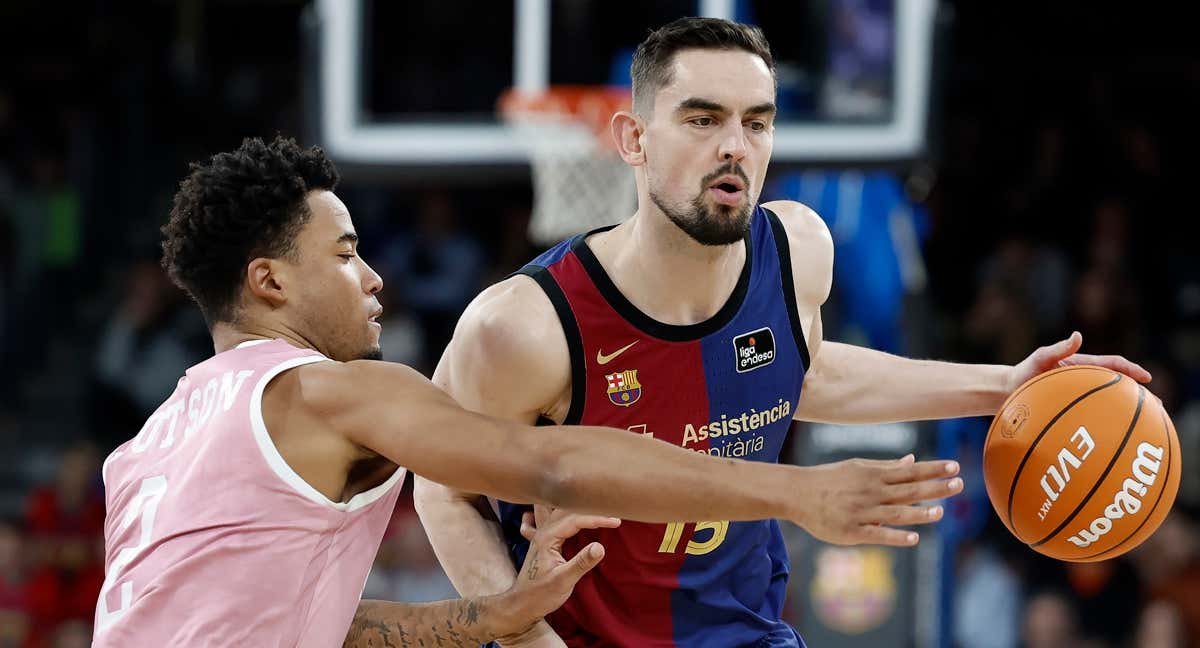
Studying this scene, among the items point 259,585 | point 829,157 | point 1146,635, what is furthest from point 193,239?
point 1146,635

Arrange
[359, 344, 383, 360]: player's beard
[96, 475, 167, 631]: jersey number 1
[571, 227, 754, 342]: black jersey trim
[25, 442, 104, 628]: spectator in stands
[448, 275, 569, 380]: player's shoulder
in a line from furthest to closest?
[25, 442, 104, 628]: spectator in stands, [571, 227, 754, 342]: black jersey trim, [448, 275, 569, 380]: player's shoulder, [359, 344, 383, 360]: player's beard, [96, 475, 167, 631]: jersey number 1

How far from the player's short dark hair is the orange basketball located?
1020 mm

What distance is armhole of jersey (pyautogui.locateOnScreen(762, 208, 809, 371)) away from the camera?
12.5 ft

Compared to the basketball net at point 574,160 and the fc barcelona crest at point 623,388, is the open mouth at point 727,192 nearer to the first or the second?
the fc barcelona crest at point 623,388

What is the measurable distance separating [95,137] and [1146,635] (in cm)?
811

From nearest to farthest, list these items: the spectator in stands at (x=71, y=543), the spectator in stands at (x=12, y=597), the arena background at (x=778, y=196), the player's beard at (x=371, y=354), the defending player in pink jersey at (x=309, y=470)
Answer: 1. the defending player in pink jersey at (x=309, y=470)
2. the player's beard at (x=371, y=354)
3. the arena background at (x=778, y=196)
4. the spectator in stands at (x=12, y=597)
5. the spectator in stands at (x=71, y=543)

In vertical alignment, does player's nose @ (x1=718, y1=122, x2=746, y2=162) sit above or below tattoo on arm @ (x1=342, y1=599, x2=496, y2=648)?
above

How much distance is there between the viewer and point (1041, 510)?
3.56m

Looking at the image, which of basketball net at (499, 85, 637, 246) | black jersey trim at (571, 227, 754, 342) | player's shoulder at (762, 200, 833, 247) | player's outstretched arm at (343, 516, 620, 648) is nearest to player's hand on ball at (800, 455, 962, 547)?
player's outstretched arm at (343, 516, 620, 648)

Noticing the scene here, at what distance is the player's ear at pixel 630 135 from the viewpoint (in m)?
3.79

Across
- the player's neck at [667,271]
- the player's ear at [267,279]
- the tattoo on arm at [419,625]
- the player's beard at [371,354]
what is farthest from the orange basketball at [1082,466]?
the player's ear at [267,279]

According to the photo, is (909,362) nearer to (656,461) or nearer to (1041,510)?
(1041,510)

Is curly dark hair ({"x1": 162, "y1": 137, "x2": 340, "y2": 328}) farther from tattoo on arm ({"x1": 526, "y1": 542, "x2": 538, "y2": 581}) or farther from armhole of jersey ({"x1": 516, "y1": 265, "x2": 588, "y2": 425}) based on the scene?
tattoo on arm ({"x1": 526, "y1": 542, "x2": 538, "y2": 581})

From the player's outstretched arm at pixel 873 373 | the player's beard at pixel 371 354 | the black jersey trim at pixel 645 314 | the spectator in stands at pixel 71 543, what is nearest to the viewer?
the player's beard at pixel 371 354
